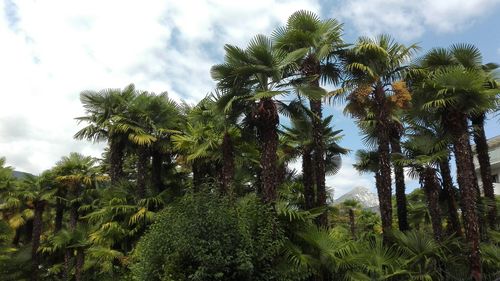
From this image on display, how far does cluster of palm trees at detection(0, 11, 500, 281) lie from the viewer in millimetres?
14164

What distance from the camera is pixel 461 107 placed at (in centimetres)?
1549

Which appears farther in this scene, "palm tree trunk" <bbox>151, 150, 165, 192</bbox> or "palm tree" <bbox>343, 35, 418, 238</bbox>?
"palm tree trunk" <bbox>151, 150, 165, 192</bbox>

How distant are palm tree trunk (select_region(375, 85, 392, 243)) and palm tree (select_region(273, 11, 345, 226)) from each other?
191 centimetres

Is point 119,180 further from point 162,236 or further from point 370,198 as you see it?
point 370,198

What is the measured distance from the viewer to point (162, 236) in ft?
35.1

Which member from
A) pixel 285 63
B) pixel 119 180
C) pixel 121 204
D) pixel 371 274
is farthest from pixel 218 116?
pixel 119 180

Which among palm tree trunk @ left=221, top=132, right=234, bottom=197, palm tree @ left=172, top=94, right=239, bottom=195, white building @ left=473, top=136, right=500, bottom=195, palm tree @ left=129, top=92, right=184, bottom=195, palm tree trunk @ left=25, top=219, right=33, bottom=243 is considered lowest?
palm tree trunk @ left=25, top=219, right=33, bottom=243

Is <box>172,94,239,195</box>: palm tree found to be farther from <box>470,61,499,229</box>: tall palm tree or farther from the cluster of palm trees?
<box>470,61,499,229</box>: tall palm tree

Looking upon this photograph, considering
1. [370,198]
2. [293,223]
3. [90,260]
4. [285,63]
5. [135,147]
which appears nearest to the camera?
[293,223]

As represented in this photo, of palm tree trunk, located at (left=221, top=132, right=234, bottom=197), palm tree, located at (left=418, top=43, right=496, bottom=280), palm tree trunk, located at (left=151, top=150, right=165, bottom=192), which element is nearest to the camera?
palm tree, located at (left=418, top=43, right=496, bottom=280)

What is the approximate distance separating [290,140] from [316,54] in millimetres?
4459

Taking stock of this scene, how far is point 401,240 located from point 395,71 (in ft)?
23.2

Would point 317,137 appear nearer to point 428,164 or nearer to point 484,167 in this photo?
point 428,164

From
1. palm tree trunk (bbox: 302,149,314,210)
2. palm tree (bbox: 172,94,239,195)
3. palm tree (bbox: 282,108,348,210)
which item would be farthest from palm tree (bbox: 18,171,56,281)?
palm tree trunk (bbox: 302,149,314,210)
